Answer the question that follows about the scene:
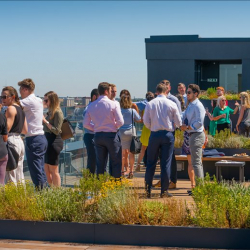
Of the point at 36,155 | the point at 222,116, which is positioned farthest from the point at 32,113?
the point at 222,116

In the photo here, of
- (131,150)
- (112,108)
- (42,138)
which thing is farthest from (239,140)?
(42,138)

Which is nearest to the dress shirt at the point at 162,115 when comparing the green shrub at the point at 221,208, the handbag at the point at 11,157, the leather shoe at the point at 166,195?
the leather shoe at the point at 166,195

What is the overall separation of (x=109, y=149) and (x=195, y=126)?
156cm

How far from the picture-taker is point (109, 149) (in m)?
11.1

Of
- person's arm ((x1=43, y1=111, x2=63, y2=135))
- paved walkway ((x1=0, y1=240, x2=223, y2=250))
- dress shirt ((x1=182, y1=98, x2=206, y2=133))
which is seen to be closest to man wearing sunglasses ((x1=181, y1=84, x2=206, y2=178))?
dress shirt ((x1=182, y1=98, x2=206, y2=133))

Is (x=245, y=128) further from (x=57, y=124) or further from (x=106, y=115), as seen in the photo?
(x=57, y=124)

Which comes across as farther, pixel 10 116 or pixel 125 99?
pixel 125 99

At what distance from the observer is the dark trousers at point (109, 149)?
11047mm

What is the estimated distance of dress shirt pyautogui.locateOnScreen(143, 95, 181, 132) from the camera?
36.8 ft

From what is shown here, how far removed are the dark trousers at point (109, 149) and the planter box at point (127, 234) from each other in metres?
2.87

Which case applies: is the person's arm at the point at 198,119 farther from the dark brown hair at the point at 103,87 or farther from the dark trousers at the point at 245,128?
the dark trousers at the point at 245,128

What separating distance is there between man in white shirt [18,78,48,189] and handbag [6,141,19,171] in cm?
59

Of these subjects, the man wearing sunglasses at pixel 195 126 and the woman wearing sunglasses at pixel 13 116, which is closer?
the woman wearing sunglasses at pixel 13 116

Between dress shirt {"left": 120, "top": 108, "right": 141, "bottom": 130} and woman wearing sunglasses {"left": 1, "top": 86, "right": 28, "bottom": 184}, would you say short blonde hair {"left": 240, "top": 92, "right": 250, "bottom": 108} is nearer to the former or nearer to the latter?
dress shirt {"left": 120, "top": 108, "right": 141, "bottom": 130}
